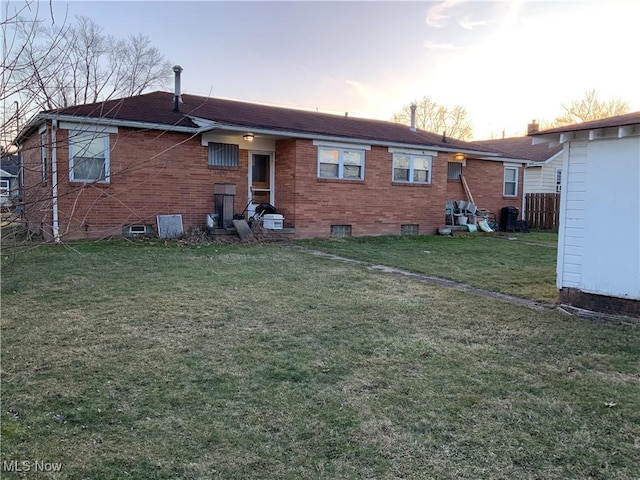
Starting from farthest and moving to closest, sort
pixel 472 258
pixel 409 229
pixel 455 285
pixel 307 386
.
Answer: pixel 409 229, pixel 472 258, pixel 455 285, pixel 307 386

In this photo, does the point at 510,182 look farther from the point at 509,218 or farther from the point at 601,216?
the point at 601,216

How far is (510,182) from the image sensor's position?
21.2m

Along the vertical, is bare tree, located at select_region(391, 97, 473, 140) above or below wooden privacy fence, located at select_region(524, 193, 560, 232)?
above

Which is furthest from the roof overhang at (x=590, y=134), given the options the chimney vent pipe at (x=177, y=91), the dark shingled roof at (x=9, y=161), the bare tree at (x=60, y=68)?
the chimney vent pipe at (x=177, y=91)

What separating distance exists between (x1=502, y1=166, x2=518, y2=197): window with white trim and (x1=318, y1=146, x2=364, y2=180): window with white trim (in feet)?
29.0

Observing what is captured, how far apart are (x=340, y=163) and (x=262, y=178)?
2.63 meters

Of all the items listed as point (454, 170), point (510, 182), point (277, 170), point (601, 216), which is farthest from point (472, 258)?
point (510, 182)

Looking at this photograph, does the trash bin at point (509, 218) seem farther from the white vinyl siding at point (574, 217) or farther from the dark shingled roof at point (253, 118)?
the white vinyl siding at point (574, 217)

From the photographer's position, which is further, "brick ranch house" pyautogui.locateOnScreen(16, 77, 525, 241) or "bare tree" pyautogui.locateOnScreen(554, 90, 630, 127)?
"bare tree" pyautogui.locateOnScreen(554, 90, 630, 127)

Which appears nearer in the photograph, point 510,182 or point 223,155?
point 223,155

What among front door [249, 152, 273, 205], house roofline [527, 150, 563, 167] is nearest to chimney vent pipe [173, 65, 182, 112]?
front door [249, 152, 273, 205]

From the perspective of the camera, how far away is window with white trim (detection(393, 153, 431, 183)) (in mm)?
Answer: 16438

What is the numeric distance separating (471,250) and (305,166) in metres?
5.53

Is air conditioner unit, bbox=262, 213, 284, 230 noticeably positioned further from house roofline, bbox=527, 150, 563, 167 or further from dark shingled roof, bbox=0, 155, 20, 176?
house roofline, bbox=527, 150, 563, 167
